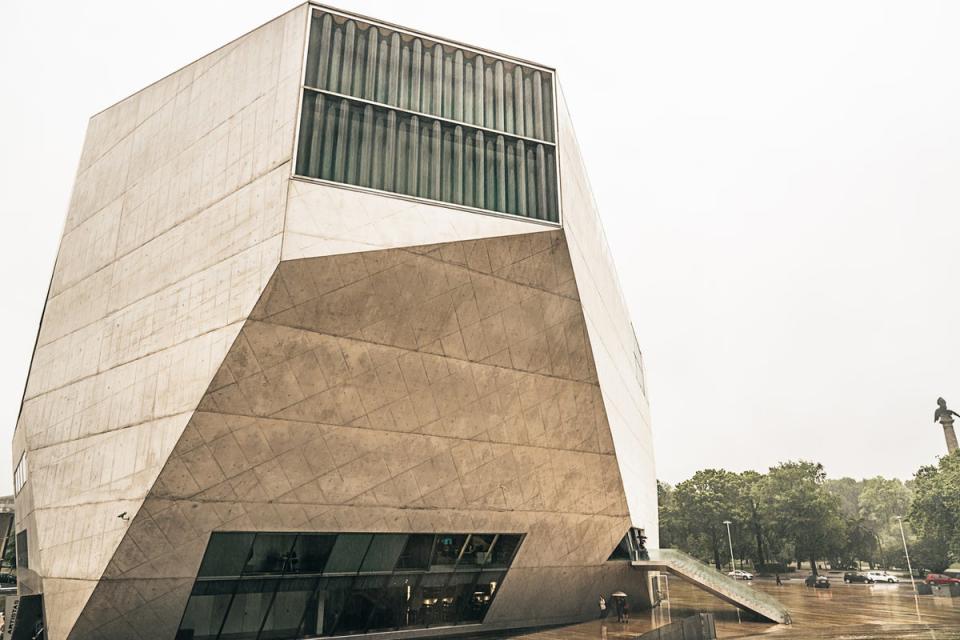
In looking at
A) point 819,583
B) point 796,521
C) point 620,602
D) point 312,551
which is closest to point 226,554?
point 312,551

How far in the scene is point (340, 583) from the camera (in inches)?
818

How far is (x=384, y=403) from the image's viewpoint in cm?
1723

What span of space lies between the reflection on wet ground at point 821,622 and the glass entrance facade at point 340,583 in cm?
306

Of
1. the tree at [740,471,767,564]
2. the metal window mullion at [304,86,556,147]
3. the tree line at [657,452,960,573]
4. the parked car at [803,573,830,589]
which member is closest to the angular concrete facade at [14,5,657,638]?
the metal window mullion at [304,86,556,147]

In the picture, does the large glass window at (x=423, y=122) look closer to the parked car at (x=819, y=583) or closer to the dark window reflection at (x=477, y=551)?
the dark window reflection at (x=477, y=551)

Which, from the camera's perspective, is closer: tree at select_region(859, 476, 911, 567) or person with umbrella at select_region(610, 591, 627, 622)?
person with umbrella at select_region(610, 591, 627, 622)

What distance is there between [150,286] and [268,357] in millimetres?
4938

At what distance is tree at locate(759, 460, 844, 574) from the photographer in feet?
239

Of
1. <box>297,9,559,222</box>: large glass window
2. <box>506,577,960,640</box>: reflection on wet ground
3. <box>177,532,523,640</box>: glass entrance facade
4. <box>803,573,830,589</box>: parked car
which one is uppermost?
<box>297,9,559,222</box>: large glass window

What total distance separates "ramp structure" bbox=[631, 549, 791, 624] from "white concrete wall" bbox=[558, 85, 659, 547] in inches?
103

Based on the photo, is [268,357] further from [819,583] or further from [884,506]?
[884,506]

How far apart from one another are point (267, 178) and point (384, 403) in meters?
6.61

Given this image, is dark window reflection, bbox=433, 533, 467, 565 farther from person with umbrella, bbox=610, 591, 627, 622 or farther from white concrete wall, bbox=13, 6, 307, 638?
white concrete wall, bbox=13, 6, 307, 638

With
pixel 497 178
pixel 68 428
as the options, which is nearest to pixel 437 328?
pixel 497 178
